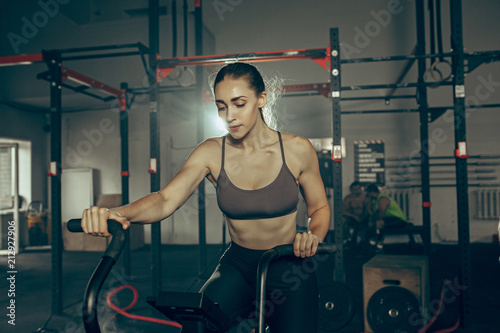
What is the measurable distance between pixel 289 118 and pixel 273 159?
5.96 meters

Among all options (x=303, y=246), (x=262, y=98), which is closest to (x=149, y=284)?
(x=262, y=98)

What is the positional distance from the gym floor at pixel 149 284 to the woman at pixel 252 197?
198cm

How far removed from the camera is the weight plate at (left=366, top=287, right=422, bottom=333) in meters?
2.74

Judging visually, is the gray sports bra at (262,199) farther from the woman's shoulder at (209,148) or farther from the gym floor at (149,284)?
the gym floor at (149,284)

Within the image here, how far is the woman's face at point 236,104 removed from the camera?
1.32 meters

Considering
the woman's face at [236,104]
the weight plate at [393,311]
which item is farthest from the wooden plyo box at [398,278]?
the woman's face at [236,104]

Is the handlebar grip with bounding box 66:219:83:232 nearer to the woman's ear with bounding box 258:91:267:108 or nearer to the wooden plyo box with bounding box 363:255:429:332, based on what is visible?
the woman's ear with bounding box 258:91:267:108

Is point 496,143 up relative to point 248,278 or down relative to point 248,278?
up

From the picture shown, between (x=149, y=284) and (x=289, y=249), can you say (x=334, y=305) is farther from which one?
(x=149, y=284)

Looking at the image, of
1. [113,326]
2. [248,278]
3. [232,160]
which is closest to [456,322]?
[248,278]

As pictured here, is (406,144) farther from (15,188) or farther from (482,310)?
(15,188)

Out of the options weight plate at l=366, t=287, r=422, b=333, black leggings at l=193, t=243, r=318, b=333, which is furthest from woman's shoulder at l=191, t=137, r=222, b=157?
weight plate at l=366, t=287, r=422, b=333

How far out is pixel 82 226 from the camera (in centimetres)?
93

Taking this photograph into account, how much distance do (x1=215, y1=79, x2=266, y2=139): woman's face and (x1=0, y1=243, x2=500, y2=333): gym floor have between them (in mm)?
2387
